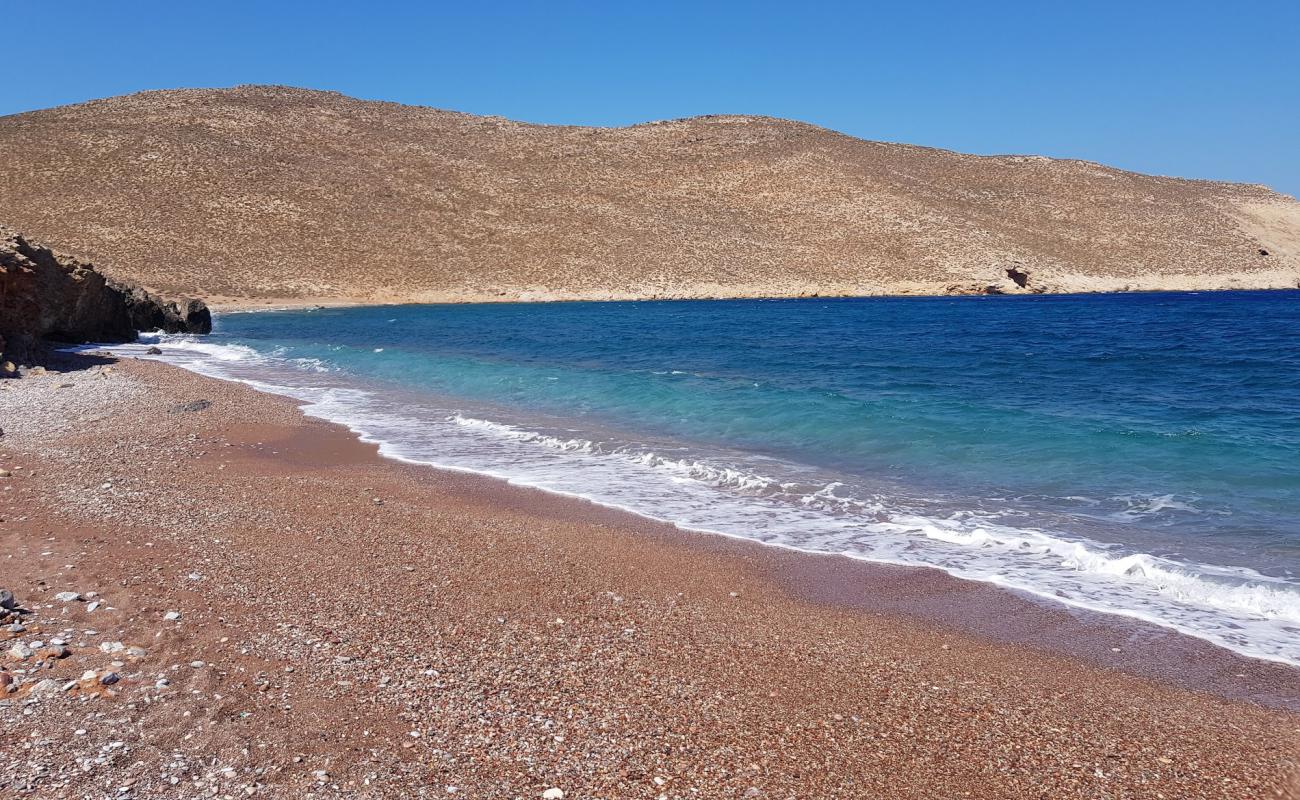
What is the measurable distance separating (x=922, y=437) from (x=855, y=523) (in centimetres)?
502

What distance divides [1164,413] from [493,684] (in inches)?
571

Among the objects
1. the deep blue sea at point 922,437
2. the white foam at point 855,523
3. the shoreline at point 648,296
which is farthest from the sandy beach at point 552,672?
the shoreline at point 648,296

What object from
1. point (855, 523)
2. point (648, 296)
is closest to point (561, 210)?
point (648, 296)

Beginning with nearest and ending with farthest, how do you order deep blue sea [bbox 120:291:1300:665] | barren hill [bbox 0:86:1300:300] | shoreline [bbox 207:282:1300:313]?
deep blue sea [bbox 120:291:1300:665]
shoreline [bbox 207:282:1300:313]
barren hill [bbox 0:86:1300:300]

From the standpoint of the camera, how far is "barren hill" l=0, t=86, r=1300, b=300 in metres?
59.2

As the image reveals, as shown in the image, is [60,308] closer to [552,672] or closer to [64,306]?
[64,306]

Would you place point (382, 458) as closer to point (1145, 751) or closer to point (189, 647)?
point (189, 647)

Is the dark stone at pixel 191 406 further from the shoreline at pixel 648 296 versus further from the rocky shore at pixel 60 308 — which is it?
the shoreline at pixel 648 296

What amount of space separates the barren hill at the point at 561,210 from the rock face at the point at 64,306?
63.8ft

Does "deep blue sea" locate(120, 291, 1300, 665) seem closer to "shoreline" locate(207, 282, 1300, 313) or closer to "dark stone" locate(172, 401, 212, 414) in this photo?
"dark stone" locate(172, 401, 212, 414)

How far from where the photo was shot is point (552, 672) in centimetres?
505

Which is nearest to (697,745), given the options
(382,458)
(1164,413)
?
(382,458)

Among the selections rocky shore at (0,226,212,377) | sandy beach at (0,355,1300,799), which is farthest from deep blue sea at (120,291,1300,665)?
rocky shore at (0,226,212,377)

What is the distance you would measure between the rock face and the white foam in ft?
27.0
